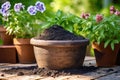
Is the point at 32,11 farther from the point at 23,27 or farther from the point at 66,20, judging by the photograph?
the point at 66,20

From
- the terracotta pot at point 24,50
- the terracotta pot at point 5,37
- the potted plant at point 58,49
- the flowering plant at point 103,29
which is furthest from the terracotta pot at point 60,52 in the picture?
the terracotta pot at point 5,37

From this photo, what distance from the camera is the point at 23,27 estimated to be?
10.8ft

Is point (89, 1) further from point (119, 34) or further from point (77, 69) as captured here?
point (119, 34)

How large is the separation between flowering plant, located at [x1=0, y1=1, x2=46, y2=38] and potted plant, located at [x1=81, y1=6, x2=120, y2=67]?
523 mm

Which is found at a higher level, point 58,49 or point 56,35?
point 56,35

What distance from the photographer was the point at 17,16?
328cm

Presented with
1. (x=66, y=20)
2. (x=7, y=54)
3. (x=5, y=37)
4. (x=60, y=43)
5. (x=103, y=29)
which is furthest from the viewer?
(x=5, y=37)

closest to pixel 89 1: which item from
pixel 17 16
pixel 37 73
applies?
pixel 37 73

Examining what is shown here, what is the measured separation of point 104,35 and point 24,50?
838mm

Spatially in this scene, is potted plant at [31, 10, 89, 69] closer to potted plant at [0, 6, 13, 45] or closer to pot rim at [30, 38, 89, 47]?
pot rim at [30, 38, 89, 47]

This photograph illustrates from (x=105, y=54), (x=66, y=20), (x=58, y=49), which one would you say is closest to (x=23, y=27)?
(x=66, y=20)

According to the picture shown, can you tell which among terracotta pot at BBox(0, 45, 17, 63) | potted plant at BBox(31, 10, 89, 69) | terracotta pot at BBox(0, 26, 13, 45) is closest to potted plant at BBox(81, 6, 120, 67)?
potted plant at BBox(31, 10, 89, 69)

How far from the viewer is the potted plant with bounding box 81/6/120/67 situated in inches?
115

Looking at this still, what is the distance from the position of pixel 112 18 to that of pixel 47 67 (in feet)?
2.42
